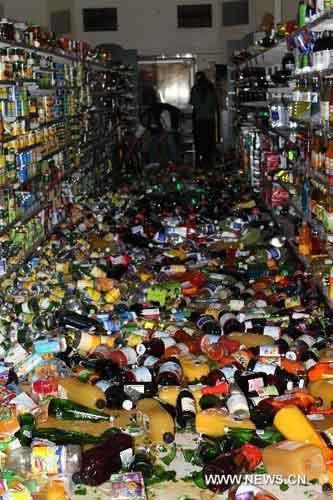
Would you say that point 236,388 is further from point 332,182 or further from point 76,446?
point 332,182

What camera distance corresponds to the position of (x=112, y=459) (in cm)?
388

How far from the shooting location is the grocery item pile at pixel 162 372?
12.5ft

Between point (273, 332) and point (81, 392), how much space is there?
60.5 inches

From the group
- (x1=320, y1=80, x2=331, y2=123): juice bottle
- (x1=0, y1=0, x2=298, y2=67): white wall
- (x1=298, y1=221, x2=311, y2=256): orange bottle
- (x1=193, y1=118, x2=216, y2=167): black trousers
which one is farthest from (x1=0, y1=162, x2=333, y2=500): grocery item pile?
(x1=0, y1=0, x2=298, y2=67): white wall

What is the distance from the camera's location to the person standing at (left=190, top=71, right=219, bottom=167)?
57.2 ft

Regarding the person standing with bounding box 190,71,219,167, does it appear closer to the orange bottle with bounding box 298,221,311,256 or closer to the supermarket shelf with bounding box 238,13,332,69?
the supermarket shelf with bounding box 238,13,332,69

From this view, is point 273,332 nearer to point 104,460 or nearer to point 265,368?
point 265,368

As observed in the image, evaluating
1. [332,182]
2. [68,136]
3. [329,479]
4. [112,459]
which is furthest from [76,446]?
[68,136]

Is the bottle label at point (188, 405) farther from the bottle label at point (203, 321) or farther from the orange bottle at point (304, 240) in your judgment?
the orange bottle at point (304, 240)

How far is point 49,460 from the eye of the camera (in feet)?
12.5

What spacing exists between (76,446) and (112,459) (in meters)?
0.20

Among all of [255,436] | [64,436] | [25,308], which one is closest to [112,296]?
[25,308]

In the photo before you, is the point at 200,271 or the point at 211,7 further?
the point at 211,7

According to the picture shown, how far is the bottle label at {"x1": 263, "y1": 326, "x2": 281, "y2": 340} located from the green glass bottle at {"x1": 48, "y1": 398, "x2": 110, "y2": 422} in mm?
1502
